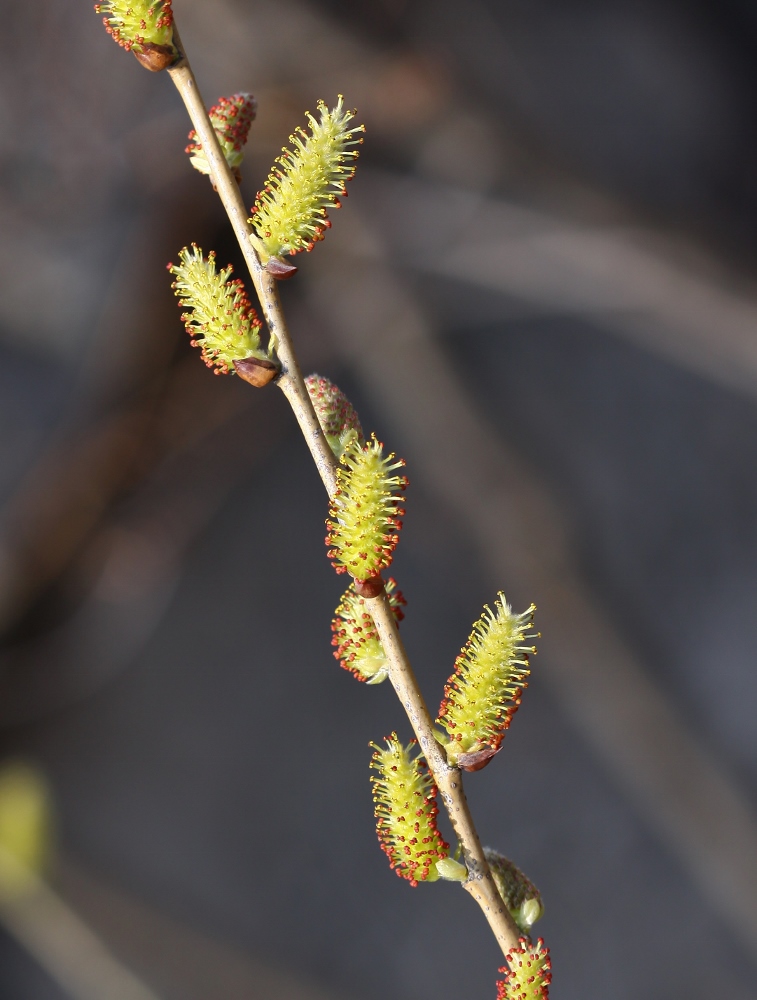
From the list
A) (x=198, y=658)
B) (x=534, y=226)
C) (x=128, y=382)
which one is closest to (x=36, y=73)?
(x=128, y=382)

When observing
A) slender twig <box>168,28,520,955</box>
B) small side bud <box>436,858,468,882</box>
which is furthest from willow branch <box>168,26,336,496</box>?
small side bud <box>436,858,468,882</box>

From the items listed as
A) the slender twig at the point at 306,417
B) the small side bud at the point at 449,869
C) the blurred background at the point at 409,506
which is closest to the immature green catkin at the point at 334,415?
the slender twig at the point at 306,417

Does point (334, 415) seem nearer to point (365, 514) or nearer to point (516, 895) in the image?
point (365, 514)

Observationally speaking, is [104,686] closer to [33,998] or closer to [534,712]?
[33,998]

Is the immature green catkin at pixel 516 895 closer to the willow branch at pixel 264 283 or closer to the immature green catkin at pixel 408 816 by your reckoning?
the immature green catkin at pixel 408 816

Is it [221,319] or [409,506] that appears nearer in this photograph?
[221,319]

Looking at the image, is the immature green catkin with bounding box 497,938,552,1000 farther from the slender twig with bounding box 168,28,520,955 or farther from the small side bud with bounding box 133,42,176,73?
the small side bud with bounding box 133,42,176,73

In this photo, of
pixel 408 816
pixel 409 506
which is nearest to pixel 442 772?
pixel 408 816

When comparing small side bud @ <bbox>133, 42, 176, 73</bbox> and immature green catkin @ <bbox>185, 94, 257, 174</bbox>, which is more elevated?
immature green catkin @ <bbox>185, 94, 257, 174</bbox>
